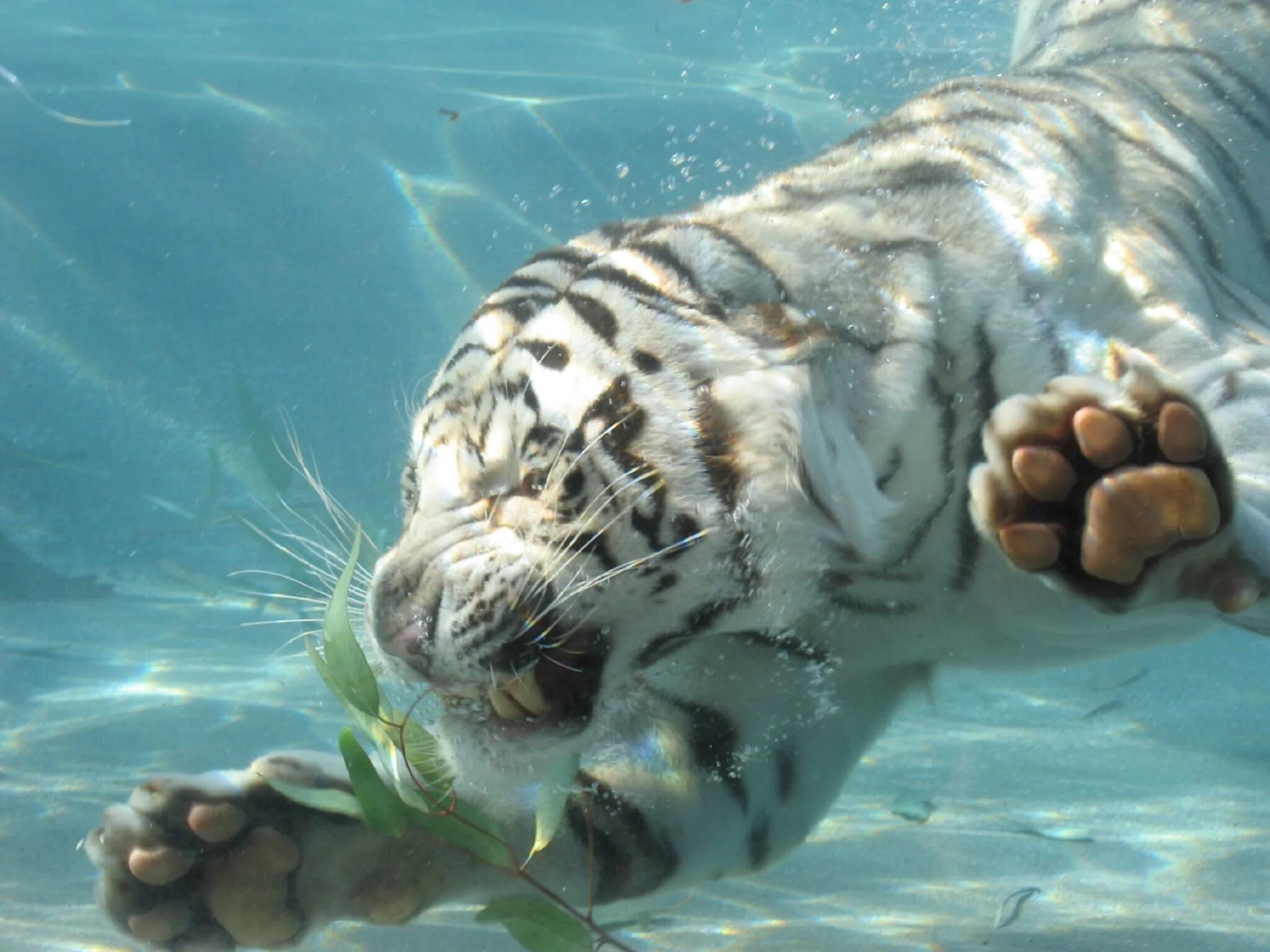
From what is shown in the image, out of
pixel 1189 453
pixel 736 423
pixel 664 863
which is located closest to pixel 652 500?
pixel 736 423

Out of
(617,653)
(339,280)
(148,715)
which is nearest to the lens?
(617,653)

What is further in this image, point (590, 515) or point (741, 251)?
point (741, 251)

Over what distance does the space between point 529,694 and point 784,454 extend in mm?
449

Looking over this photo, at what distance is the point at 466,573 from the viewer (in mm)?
1315

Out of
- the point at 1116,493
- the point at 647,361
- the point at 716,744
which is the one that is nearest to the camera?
the point at 1116,493

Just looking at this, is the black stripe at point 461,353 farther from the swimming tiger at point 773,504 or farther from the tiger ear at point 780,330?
the tiger ear at point 780,330

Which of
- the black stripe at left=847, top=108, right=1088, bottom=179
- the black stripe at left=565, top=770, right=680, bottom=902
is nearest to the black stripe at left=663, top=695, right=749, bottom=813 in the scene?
the black stripe at left=565, top=770, right=680, bottom=902

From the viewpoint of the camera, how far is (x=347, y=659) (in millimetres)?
1402

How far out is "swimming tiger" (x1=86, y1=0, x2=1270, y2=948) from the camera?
1.12 meters

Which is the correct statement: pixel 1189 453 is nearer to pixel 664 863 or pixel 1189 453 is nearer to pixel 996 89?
pixel 664 863

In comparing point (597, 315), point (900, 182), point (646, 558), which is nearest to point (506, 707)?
point (646, 558)

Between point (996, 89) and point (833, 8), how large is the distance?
1171 centimetres

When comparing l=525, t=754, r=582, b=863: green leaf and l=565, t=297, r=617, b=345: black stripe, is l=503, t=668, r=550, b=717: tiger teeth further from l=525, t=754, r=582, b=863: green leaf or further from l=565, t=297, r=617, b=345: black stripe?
l=565, t=297, r=617, b=345: black stripe

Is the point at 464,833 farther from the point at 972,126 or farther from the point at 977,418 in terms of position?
the point at 972,126
